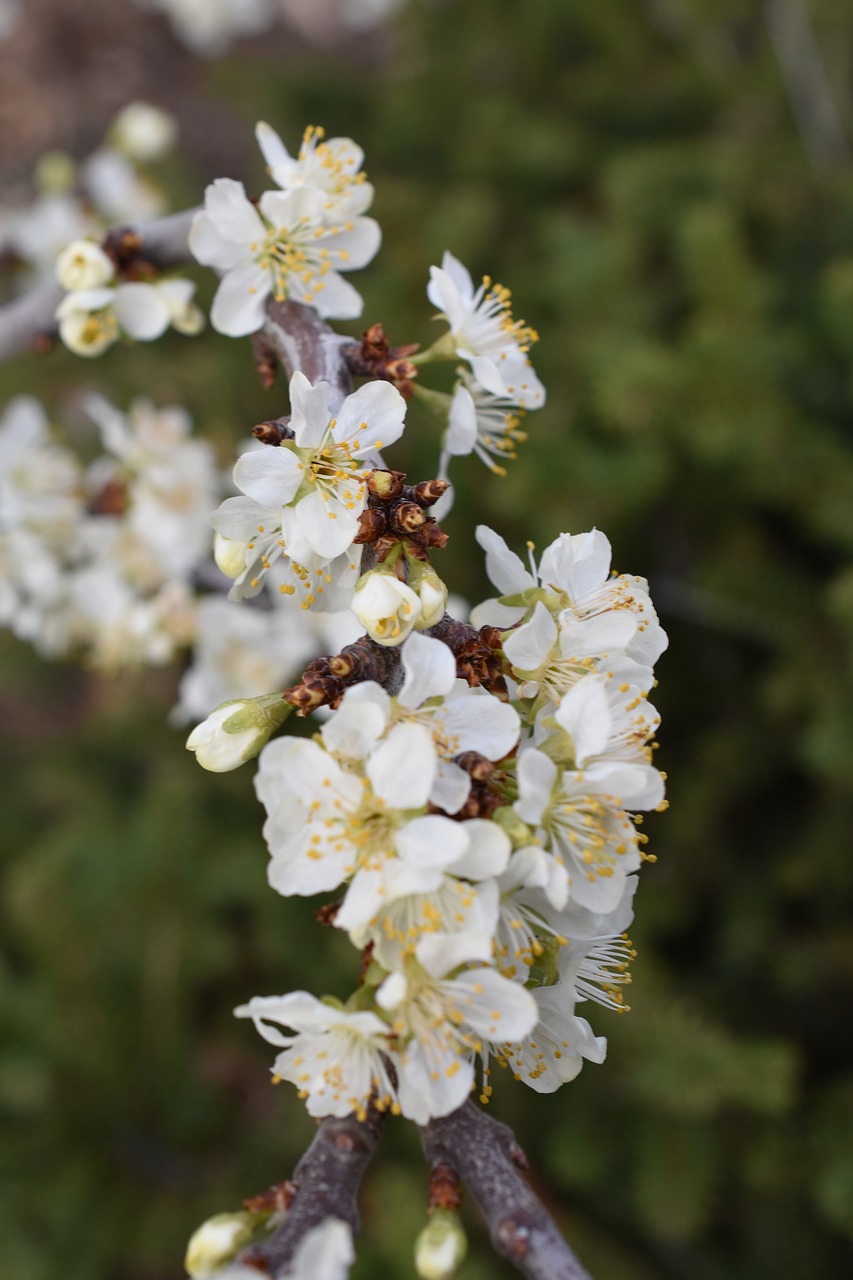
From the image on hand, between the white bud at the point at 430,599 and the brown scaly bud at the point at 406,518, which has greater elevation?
the brown scaly bud at the point at 406,518

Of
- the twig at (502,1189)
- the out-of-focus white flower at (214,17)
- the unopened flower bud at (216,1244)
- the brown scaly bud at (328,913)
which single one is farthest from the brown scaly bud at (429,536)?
the out-of-focus white flower at (214,17)

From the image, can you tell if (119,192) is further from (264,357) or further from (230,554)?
(230,554)

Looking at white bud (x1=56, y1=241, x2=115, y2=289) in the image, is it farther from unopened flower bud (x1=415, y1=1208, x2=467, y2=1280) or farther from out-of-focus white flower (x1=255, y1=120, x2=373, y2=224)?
unopened flower bud (x1=415, y1=1208, x2=467, y2=1280)

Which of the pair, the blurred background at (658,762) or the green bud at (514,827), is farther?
the blurred background at (658,762)

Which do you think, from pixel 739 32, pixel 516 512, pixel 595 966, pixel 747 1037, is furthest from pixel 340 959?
pixel 739 32

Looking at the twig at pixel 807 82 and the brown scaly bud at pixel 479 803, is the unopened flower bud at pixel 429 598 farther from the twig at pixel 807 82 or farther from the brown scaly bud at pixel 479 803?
the twig at pixel 807 82

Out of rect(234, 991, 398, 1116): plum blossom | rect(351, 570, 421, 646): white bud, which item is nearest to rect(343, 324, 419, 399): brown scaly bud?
rect(351, 570, 421, 646): white bud
